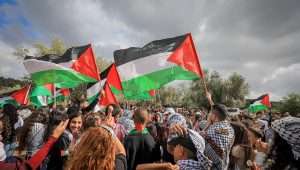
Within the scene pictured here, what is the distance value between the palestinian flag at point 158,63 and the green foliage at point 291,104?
154 feet

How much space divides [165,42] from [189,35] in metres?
0.68

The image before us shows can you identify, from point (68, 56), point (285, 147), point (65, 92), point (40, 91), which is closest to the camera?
point (285, 147)

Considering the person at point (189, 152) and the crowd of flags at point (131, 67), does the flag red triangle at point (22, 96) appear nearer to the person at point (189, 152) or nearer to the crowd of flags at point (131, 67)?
the crowd of flags at point (131, 67)

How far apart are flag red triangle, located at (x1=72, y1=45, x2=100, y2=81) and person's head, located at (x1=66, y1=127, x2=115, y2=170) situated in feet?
17.8

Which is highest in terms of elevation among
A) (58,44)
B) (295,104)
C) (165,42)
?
(58,44)

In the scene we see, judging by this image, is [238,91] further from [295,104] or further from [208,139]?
[208,139]

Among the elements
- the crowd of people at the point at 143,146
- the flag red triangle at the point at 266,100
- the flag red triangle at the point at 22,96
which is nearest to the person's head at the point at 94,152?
the crowd of people at the point at 143,146

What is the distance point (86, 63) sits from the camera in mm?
7660

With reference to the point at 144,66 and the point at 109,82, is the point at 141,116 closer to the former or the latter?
the point at 144,66

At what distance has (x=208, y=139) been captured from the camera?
3.71m

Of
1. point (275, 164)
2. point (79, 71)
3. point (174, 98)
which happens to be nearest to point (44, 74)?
point (79, 71)

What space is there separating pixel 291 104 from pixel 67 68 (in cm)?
5174

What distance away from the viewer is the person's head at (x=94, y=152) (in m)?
2.16

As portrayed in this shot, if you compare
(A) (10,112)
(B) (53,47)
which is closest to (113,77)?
(A) (10,112)
